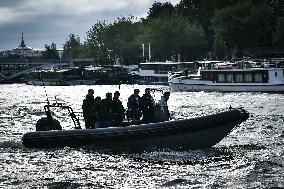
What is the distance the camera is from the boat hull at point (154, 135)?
68.3 feet

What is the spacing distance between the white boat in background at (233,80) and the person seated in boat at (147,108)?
42.5 metres

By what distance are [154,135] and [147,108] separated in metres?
1.54

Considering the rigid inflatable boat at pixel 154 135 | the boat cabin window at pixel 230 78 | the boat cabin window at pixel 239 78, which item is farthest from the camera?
the boat cabin window at pixel 230 78

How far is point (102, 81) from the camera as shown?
370ft

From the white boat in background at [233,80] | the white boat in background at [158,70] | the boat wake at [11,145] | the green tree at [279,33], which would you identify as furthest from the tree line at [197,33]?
the boat wake at [11,145]

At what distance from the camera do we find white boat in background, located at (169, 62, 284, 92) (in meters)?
62.8

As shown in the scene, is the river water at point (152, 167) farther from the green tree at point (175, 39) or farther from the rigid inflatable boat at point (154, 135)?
the green tree at point (175, 39)

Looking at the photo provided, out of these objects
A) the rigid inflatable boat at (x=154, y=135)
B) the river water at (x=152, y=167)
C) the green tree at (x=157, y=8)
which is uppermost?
the green tree at (x=157, y=8)

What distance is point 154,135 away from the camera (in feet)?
68.9

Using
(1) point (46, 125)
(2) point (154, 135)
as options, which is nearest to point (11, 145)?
(1) point (46, 125)

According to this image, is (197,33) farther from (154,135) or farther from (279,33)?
(154,135)

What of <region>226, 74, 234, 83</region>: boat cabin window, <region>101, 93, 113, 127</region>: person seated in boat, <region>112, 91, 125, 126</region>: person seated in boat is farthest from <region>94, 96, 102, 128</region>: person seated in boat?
<region>226, 74, 234, 83</region>: boat cabin window

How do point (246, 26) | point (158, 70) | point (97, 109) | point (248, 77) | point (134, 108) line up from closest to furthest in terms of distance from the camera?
point (97, 109) < point (134, 108) < point (248, 77) < point (246, 26) < point (158, 70)

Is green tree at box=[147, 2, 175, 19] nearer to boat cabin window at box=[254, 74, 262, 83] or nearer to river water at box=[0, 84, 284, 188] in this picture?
boat cabin window at box=[254, 74, 262, 83]
